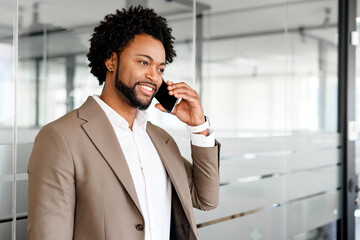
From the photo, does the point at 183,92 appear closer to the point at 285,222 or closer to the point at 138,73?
the point at 138,73

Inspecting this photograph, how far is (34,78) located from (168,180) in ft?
2.26

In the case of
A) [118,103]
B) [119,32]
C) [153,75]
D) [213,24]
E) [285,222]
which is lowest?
[285,222]

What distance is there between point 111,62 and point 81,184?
502 millimetres

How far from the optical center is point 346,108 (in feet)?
13.7

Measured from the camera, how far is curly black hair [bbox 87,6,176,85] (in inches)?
67.2

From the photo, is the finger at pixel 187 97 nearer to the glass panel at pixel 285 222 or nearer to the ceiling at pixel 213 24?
the ceiling at pixel 213 24

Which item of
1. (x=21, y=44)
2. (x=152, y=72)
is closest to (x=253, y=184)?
(x=152, y=72)

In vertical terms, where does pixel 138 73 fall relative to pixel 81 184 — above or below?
above

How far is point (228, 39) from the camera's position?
290 cm

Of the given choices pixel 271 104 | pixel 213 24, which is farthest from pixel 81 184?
pixel 271 104

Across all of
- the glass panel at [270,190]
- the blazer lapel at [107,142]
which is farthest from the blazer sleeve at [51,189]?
the glass panel at [270,190]

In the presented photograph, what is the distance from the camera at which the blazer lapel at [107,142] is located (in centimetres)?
155

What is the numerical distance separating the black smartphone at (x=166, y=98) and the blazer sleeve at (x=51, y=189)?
0.55 metres

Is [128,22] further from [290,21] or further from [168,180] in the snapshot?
[290,21]
